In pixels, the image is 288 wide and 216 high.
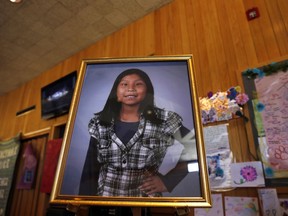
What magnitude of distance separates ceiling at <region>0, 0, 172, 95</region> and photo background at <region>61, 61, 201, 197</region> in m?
1.23

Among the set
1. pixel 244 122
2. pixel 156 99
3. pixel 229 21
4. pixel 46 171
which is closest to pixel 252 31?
pixel 229 21

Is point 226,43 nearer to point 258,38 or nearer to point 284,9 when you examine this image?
point 258,38

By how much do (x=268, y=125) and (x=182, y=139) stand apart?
0.68 m

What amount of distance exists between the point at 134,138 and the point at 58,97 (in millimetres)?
1883

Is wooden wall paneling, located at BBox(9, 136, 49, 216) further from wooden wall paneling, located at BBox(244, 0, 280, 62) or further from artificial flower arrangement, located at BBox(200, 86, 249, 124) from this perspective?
wooden wall paneling, located at BBox(244, 0, 280, 62)

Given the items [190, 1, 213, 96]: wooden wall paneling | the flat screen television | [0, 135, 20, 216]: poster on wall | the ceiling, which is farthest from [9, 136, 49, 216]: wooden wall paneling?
[190, 1, 213, 96]: wooden wall paneling

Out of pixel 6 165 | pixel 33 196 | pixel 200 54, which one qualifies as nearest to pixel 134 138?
pixel 200 54

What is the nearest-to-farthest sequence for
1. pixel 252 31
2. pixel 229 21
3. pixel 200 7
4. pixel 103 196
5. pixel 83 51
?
1. pixel 103 196
2. pixel 252 31
3. pixel 229 21
4. pixel 200 7
5. pixel 83 51

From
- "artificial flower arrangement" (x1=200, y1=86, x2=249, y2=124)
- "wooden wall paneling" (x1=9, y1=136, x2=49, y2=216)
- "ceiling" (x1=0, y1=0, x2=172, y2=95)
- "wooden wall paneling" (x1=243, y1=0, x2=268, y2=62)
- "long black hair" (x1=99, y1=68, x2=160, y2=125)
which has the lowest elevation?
"wooden wall paneling" (x1=9, y1=136, x2=49, y2=216)

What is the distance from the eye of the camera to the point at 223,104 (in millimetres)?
1254

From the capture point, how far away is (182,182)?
25.7 inches

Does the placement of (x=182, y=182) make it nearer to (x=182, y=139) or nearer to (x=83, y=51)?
(x=182, y=139)

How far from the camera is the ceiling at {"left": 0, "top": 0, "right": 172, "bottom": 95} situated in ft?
6.09

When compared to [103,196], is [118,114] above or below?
above
